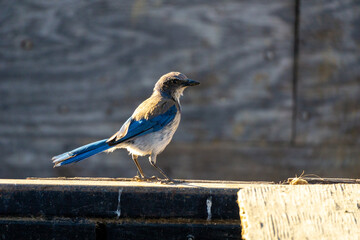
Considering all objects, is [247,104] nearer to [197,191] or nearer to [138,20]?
[138,20]

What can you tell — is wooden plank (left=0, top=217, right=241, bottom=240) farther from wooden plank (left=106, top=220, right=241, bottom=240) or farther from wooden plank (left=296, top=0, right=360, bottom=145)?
wooden plank (left=296, top=0, right=360, bottom=145)

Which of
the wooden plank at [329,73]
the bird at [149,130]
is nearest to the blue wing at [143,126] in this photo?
the bird at [149,130]

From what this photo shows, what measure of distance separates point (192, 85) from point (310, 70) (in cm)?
103

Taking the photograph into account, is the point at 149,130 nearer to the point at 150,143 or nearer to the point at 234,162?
the point at 150,143

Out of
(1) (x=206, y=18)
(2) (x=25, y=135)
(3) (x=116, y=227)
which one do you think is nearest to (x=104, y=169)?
(2) (x=25, y=135)

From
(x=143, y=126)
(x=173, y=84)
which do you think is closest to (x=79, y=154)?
(x=143, y=126)

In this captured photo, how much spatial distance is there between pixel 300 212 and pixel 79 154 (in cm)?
226

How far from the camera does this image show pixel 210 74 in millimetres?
4832

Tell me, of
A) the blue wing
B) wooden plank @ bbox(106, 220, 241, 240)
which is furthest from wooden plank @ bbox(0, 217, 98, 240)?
the blue wing

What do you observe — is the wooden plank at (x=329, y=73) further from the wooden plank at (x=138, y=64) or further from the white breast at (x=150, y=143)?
the white breast at (x=150, y=143)

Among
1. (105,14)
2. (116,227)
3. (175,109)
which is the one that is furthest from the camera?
(105,14)

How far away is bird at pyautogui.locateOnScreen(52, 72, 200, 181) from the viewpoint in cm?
422

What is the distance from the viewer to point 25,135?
493 cm

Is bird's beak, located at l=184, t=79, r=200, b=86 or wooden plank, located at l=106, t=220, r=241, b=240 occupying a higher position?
bird's beak, located at l=184, t=79, r=200, b=86
